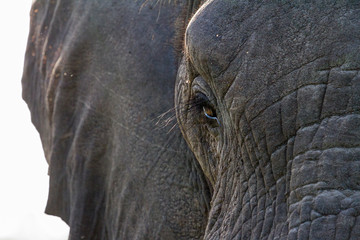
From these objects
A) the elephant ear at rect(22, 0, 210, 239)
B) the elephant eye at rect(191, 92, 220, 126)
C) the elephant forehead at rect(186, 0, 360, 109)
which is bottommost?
the elephant ear at rect(22, 0, 210, 239)

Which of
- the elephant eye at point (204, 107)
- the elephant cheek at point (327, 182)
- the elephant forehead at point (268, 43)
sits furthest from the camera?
the elephant eye at point (204, 107)

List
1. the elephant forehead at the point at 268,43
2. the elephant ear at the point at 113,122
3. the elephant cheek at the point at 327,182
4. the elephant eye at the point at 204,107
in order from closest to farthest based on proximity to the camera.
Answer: the elephant cheek at the point at 327,182, the elephant forehead at the point at 268,43, the elephant eye at the point at 204,107, the elephant ear at the point at 113,122

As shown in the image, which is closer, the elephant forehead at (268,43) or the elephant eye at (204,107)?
the elephant forehead at (268,43)

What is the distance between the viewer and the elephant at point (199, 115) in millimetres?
1831

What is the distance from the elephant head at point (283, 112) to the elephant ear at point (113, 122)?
524 millimetres

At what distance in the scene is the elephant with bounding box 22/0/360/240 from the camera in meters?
1.83

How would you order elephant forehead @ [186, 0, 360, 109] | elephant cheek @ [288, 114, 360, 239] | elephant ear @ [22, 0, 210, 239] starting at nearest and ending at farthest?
elephant cheek @ [288, 114, 360, 239] < elephant forehead @ [186, 0, 360, 109] < elephant ear @ [22, 0, 210, 239]

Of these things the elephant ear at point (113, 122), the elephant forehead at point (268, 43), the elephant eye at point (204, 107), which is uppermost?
the elephant forehead at point (268, 43)

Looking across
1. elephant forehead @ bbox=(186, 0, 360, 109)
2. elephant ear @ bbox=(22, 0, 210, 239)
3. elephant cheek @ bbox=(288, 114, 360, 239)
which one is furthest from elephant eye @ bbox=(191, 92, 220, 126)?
elephant cheek @ bbox=(288, 114, 360, 239)

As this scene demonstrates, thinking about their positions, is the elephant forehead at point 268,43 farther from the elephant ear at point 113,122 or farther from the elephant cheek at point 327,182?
the elephant ear at point 113,122

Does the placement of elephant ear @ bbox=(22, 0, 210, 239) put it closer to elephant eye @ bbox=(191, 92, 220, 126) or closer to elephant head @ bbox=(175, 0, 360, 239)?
elephant eye @ bbox=(191, 92, 220, 126)

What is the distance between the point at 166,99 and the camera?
9.15 feet

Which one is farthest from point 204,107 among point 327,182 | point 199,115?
point 327,182

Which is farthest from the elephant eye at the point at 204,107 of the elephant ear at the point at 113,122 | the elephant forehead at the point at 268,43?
the elephant ear at the point at 113,122
